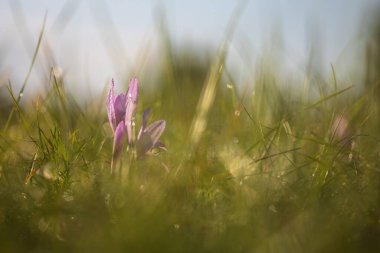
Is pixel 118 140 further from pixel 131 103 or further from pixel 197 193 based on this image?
pixel 197 193

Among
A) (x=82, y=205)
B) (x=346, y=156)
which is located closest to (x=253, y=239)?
(x=82, y=205)

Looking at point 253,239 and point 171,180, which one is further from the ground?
point 171,180

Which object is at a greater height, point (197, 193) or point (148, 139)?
point (148, 139)

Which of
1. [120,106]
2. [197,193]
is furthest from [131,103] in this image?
[197,193]

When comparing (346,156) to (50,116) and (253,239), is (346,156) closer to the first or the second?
(253,239)

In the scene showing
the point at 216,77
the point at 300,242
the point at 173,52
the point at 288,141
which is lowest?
the point at 300,242

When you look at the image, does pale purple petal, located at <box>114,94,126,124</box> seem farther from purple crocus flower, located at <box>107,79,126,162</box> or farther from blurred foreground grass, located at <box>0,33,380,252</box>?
blurred foreground grass, located at <box>0,33,380,252</box>
